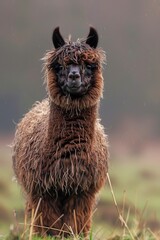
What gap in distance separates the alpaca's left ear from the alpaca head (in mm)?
80

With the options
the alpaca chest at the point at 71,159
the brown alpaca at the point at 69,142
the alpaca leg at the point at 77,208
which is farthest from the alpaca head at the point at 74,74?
the alpaca leg at the point at 77,208

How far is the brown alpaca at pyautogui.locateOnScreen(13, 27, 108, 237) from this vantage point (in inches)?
278

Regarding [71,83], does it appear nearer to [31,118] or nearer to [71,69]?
[71,69]

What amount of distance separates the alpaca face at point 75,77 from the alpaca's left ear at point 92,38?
0.37 meters

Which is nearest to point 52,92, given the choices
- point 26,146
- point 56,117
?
point 56,117

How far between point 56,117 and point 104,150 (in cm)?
86

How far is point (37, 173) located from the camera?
719 cm

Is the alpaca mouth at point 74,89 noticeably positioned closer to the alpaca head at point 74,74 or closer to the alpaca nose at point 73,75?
the alpaca head at point 74,74

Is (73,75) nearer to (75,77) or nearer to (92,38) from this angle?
(75,77)

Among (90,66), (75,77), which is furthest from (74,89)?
(90,66)

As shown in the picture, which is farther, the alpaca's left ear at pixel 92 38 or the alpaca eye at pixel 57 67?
the alpaca's left ear at pixel 92 38

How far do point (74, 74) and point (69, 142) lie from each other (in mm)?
846

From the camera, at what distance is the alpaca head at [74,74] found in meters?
6.94

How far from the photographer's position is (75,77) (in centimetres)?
679
